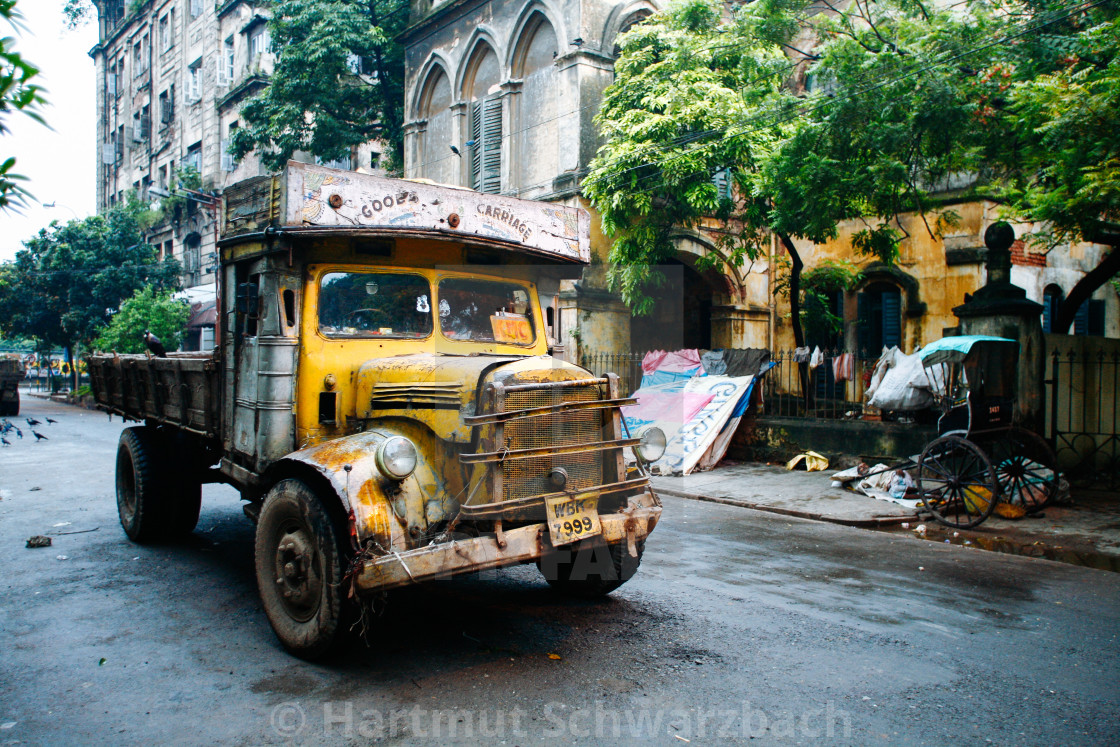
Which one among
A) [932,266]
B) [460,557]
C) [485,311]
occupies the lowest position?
[460,557]

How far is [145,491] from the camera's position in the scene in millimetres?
6867

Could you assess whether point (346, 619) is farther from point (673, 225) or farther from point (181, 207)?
point (181, 207)

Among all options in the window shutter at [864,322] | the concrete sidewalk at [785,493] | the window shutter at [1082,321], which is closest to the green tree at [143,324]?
the concrete sidewalk at [785,493]

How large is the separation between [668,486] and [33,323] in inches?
1234

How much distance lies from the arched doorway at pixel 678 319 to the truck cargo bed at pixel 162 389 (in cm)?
1259

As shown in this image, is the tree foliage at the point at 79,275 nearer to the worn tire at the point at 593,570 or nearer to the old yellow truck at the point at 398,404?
the old yellow truck at the point at 398,404

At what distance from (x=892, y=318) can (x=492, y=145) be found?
1029cm

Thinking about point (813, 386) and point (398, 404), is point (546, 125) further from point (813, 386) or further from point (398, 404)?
point (398, 404)

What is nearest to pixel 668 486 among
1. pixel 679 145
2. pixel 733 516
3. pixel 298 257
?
pixel 733 516

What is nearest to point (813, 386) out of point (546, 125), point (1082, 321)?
point (546, 125)

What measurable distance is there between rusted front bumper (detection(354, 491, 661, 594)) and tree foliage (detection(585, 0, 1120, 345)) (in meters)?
7.02

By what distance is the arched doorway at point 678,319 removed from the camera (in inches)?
755

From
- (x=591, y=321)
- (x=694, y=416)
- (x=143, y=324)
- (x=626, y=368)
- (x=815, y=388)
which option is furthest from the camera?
(x=143, y=324)

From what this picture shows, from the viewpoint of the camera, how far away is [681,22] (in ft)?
47.7
